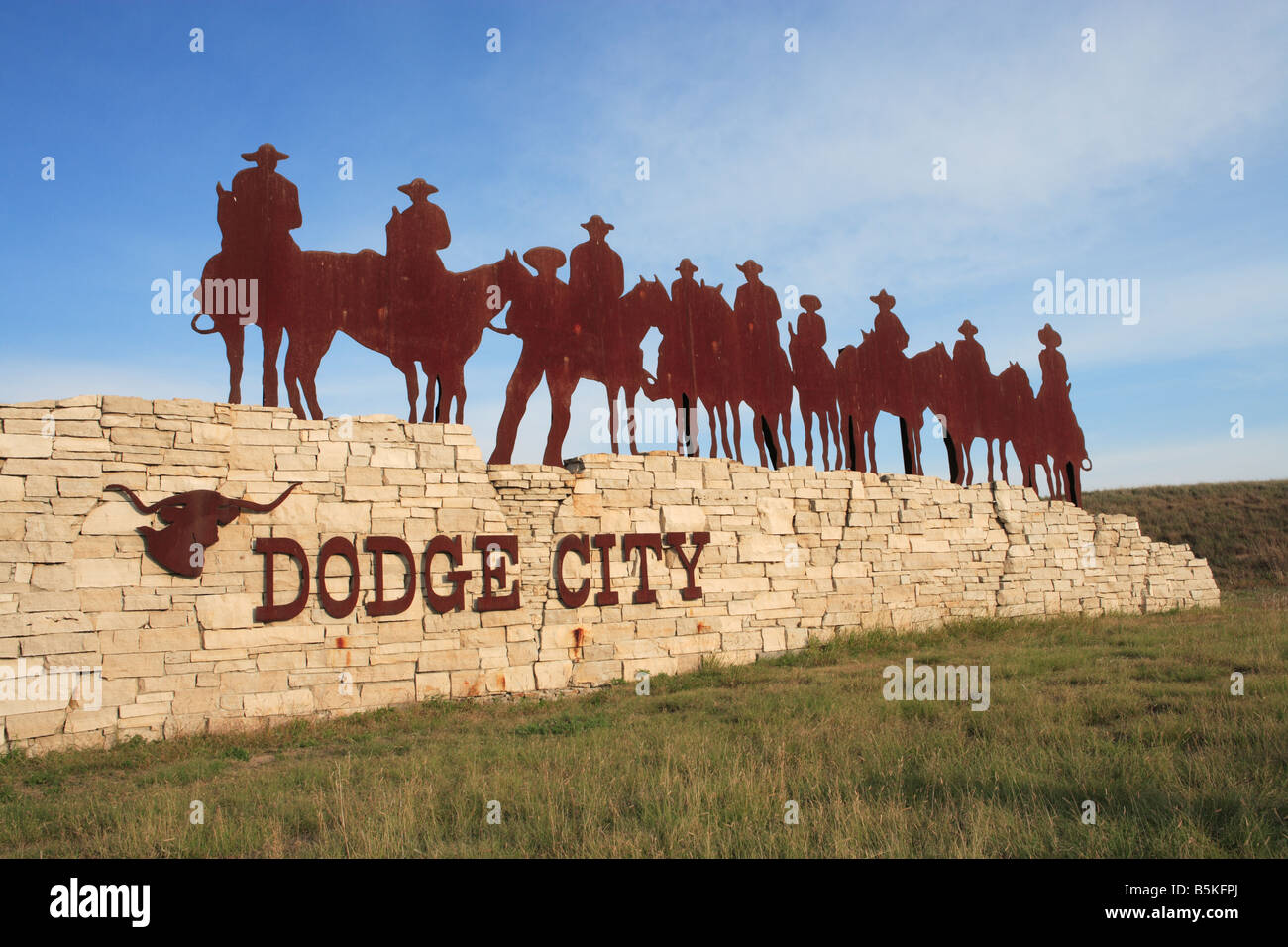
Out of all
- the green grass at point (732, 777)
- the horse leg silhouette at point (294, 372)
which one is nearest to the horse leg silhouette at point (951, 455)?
the green grass at point (732, 777)

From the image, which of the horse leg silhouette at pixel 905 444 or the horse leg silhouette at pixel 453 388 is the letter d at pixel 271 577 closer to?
the horse leg silhouette at pixel 453 388

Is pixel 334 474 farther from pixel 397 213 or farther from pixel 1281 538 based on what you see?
pixel 1281 538

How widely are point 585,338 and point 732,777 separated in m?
7.87

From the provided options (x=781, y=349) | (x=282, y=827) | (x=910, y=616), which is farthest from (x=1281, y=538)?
(x=282, y=827)

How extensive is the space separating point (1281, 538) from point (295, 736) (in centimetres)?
2781

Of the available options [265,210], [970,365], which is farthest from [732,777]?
[970,365]

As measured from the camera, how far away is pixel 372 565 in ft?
33.4

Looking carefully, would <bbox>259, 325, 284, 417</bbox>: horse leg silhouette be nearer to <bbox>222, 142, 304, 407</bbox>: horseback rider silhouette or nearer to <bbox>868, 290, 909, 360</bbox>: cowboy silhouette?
<bbox>222, 142, 304, 407</bbox>: horseback rider silhouette

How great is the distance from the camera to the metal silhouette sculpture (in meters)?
10.6

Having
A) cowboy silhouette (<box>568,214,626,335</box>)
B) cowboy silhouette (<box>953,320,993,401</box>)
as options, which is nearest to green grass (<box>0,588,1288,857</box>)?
cowboy silhouette (<box>568,214,626,335</box>)

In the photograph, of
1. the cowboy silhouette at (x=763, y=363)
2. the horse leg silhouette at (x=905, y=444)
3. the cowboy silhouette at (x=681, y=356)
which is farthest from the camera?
the horse leg silhouette at (x=905, y=444)

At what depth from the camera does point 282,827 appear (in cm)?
576

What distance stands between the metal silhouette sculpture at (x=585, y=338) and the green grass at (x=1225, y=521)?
1081 cm

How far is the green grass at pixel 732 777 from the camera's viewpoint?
510 cm
